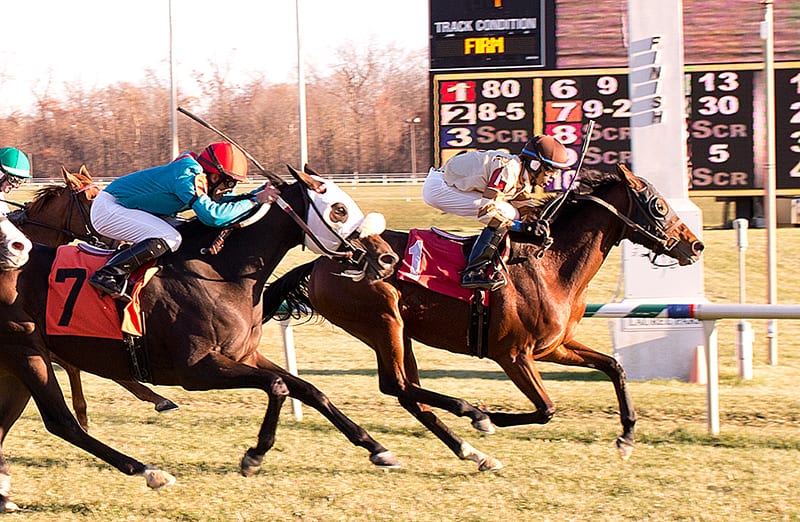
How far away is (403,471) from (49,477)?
1701 mm

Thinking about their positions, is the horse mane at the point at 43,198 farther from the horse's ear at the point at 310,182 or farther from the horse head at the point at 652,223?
the horse head at the point at 652,223

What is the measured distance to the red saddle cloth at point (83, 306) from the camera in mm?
4617

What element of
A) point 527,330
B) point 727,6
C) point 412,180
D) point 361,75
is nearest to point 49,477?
point 527,330

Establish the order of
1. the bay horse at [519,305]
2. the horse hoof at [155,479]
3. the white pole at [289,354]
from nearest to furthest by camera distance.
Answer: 1. the horse hoof at [155,479]
2. the bay horse at [519,305]
3. the white pole at [289,354]

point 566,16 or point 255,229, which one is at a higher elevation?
point 566,16

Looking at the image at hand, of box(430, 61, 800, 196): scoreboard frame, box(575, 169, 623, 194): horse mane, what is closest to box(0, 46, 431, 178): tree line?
box(430, 61, 800, 196): scoreboard frame

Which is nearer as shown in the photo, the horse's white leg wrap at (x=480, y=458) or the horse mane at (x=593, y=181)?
the horse's white leg wrap at (x=480, y=458)

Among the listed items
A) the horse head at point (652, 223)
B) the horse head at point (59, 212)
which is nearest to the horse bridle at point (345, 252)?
the horse head at point (652, 223)

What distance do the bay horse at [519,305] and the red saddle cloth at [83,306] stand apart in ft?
3.73

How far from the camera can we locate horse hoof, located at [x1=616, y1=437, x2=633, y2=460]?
5324 millimetres

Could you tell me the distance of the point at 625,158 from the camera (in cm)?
1313

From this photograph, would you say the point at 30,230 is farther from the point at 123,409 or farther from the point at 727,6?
the point at 727,6

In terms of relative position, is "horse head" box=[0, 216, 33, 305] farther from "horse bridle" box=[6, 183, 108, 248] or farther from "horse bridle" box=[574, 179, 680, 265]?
"horse bridle" box=[574, 179, 680, 265]

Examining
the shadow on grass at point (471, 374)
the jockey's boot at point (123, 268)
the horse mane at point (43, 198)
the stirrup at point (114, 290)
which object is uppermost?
the horse mane at point (43, 198)
